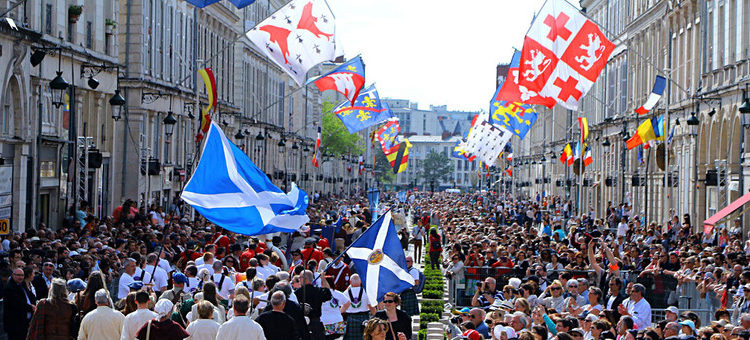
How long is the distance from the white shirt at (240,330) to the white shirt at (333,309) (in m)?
4.26

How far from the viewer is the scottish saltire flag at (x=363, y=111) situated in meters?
49.8

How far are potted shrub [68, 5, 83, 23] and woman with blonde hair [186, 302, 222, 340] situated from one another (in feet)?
76.1

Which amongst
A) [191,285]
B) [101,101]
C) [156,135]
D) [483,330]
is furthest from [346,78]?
[483,330]

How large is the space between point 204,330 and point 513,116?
3651 cm

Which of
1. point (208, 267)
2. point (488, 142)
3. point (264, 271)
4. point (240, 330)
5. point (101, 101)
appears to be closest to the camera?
point (240, 330)

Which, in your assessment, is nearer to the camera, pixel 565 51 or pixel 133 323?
pixel 133 323

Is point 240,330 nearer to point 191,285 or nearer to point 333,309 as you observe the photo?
point 333,309

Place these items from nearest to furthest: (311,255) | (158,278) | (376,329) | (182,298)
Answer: (376,329) → (182,298) → (158,278) → (311,255)

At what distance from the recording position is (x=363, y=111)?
5050cm

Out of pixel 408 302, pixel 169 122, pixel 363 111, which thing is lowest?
pixel 408 302

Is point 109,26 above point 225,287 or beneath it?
above

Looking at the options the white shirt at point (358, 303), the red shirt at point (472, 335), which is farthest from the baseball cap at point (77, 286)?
the red shirt at point (472, 335)

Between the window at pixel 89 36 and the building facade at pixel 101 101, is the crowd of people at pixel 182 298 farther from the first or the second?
the window at pixel 89 36

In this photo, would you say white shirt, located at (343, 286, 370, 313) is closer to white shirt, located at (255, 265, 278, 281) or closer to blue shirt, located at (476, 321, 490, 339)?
blue shirt, located at (476, 321, 490, 339)
